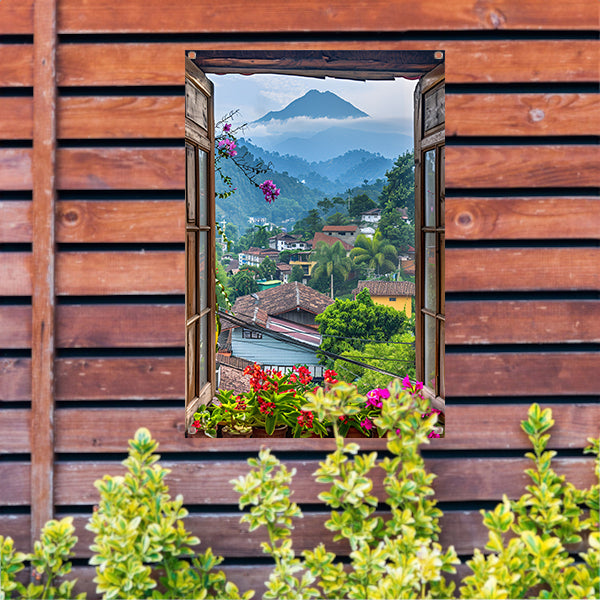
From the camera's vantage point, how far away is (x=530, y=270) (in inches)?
68.7

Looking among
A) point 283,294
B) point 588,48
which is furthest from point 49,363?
point 283,294

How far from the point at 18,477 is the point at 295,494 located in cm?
93

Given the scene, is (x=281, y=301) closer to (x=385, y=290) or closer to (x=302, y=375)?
(x=385, y=290)

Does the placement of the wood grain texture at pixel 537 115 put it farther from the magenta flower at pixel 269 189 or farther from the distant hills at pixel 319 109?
the distant hills at pixel 319 109

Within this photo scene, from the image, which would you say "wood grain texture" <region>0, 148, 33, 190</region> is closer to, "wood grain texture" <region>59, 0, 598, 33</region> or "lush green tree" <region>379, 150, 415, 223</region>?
"wood grain texture" <region>59, 0, 598, 33</region>

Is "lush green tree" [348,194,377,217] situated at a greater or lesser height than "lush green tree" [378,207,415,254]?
greater

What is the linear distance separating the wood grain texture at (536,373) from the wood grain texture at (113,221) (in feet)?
3.69

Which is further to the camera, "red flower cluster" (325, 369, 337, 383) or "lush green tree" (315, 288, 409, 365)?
"lush green tree" (315, 288, 409, 365)

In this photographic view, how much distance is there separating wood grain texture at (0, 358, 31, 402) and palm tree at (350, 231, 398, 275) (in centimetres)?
2114

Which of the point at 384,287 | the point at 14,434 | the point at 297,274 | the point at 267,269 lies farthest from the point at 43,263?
the point at 384,287

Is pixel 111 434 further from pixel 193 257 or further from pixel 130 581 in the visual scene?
pixel 193 257

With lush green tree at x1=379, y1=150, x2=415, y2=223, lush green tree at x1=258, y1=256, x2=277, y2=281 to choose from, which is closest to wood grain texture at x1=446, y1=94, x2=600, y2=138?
lush green tree at x1=258, y1=256, x2=277, y2=281

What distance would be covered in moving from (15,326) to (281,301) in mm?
15872

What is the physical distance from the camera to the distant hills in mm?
40000
